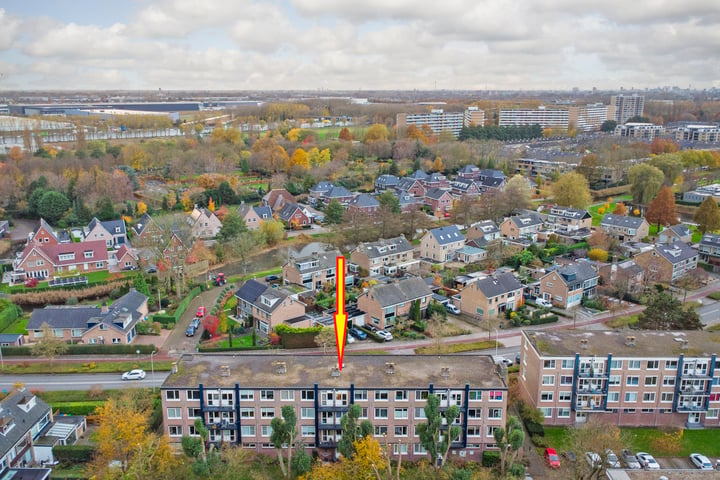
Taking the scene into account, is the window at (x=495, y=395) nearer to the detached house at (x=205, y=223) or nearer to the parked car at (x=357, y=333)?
the parked car at (x=357, y=333)

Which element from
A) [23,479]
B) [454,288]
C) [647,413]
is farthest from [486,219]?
[23,479]

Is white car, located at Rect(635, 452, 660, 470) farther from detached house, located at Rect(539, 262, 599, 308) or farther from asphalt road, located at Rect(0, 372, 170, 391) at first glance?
asphalt road, located at Rect(0, 372, 170, 391)

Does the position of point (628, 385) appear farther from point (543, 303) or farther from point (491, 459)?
point (543, 303)

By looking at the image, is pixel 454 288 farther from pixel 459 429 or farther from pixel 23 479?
pixel 23 479

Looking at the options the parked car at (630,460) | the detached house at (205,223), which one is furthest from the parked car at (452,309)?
the detached house at (205,223)

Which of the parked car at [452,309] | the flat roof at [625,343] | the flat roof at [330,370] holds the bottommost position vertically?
the parked car at [452,309]

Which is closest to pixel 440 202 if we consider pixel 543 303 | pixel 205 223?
pixel 205 223
